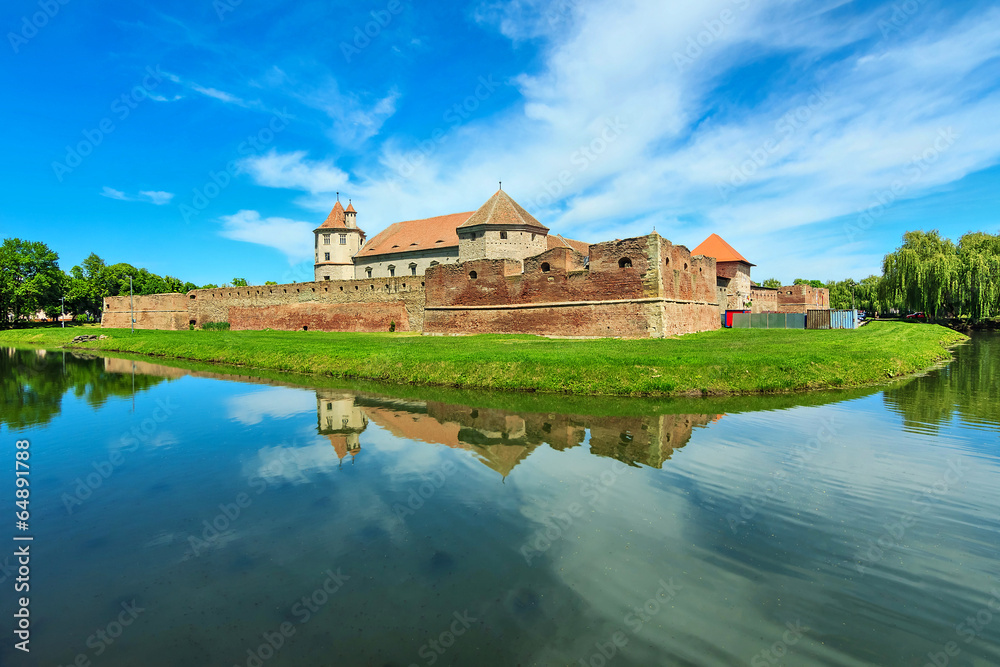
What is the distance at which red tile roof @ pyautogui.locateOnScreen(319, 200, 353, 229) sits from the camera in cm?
4938

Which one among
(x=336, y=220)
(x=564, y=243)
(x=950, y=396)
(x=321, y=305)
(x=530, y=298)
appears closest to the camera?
(x=950, y=396)

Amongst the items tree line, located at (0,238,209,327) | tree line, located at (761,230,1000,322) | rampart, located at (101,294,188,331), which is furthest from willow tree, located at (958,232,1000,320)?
tree line, located at (0,238,209,327)

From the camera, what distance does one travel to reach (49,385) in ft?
51.6

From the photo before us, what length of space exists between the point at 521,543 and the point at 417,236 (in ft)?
139

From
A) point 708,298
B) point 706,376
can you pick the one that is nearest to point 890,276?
point 708,298

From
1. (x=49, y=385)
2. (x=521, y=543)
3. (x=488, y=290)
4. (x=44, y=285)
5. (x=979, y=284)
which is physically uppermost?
(x=44, y=285)

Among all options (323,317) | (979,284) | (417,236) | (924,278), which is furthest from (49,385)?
(979,284)

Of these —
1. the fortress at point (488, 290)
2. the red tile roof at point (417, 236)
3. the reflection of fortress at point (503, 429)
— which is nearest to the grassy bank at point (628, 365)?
the reflection of fortress at point (503, 429)

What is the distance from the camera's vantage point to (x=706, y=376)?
11953mm

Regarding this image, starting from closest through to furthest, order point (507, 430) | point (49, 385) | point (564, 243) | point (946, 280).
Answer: point (507, 430) < point (49, 385) < point (946, 280) < point (564, 243)

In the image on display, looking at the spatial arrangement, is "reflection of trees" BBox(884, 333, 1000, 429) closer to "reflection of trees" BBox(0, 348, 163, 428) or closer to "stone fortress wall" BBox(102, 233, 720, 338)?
"stone fortress wall" BBox(102, 233, 720, 338)

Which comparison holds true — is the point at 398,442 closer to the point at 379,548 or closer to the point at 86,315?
the point at 379,548

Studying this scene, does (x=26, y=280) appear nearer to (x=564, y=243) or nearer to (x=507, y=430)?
(x=564, y=243)

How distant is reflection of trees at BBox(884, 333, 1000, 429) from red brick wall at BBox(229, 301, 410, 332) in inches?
953
